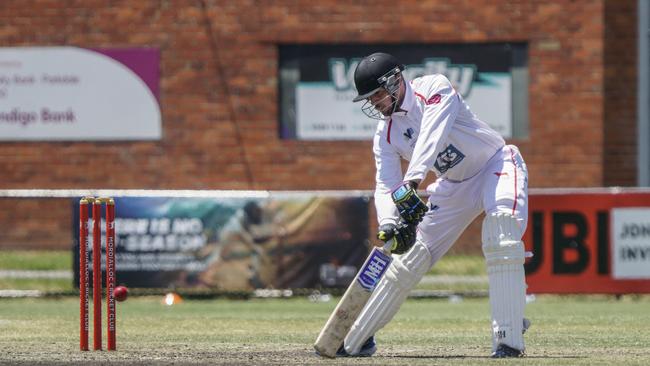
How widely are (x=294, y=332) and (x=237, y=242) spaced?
16.7 ft

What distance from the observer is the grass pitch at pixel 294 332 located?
9.07m

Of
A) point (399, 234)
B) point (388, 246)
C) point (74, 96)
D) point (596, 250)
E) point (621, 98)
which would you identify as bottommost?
point (596, 250)

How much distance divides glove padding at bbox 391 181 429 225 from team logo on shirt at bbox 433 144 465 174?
46 centimetres

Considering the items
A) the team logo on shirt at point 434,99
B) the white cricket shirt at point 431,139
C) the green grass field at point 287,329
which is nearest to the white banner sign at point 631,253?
the green grass field at point 287,329

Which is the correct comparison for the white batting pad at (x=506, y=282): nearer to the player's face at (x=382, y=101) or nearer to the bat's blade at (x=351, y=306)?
the bat's blade at (x=351, y=306)

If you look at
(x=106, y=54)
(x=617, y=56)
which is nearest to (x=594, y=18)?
(x=617, y=56)

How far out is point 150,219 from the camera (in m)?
17.1

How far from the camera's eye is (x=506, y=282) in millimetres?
8891

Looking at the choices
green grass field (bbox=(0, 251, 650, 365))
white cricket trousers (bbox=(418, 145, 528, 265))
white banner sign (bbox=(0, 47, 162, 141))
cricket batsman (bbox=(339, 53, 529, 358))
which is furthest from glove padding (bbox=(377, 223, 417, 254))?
white banner sign (bbox=(0, 47, 162, 141))

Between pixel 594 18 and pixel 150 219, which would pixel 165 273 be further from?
pixel 594 18

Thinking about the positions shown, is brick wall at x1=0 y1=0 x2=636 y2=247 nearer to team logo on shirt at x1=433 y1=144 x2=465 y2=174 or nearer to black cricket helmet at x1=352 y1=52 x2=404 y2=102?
team logo on shirt at x1=433 y1=144 x2=465 y2=174

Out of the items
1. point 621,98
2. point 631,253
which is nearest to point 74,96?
point 621,98

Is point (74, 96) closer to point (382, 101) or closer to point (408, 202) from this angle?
point (382, 101)

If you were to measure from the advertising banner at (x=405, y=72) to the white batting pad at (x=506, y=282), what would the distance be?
13492 mm
